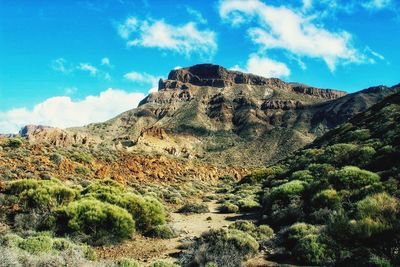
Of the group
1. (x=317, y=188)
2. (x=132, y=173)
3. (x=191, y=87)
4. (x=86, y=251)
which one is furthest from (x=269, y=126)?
(x=86, y=251)

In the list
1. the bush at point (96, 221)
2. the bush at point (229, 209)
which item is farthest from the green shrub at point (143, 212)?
the bush at point (229, 209)

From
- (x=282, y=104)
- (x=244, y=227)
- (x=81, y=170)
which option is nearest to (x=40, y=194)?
(x=244, y=227)

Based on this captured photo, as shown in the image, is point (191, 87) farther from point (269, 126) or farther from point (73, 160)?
point (73, 160)

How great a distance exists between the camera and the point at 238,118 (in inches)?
5782

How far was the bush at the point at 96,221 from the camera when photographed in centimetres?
1334

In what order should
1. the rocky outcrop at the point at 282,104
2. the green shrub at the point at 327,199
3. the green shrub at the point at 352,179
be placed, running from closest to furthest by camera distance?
1. the green shrub at the point at 327,199
2. the green shrub at the point at 352,179
3. the rocky outcrop at the point at 282,104

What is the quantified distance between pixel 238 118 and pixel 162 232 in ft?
437

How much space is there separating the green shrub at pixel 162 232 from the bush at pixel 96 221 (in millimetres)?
1123

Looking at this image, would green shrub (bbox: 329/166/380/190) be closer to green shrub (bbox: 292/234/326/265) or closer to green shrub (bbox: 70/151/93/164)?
green shrub (bbox: 292/234/326/265)

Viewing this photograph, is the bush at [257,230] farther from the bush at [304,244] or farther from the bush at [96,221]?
the bush at [96,221]

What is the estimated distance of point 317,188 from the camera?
17.4 metres

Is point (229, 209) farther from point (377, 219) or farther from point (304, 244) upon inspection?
point (377, 219)

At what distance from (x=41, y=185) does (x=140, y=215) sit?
5021 millimetres

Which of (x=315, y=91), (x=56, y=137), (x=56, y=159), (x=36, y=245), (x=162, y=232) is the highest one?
(x=315, y=91)
